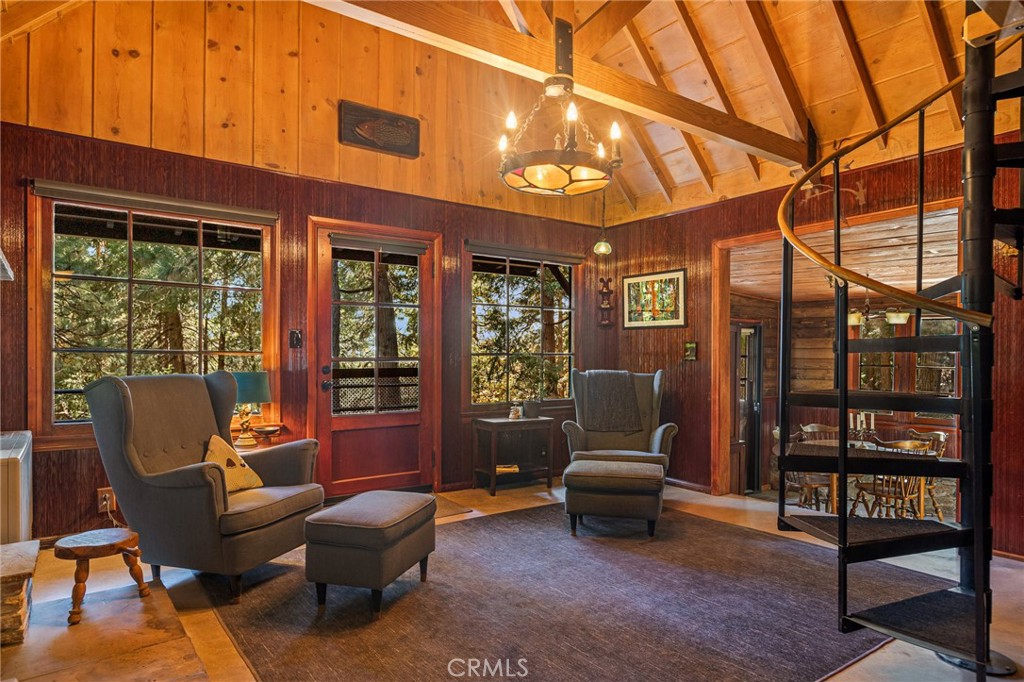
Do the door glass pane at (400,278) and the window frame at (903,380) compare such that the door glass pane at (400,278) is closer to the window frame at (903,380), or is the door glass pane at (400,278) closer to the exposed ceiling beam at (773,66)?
the exposed ceiling beam at (773,66)

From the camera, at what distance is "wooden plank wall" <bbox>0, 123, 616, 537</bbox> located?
3445mm

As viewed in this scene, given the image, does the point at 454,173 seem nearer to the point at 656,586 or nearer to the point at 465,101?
the point at 465,101

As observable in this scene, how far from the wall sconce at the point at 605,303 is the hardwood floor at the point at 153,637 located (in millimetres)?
3218

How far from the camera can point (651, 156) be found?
531cm

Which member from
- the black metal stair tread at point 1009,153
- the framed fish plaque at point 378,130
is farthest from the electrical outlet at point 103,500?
the black metal stair tread at point 1009,153

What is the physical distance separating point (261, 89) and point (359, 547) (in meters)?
3.28

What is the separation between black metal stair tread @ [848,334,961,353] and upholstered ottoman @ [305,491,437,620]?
2.00 metres

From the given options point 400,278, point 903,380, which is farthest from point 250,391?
point 903,380

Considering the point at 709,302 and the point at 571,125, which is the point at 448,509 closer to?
the point at 709,302

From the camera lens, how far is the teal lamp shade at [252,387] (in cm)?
365

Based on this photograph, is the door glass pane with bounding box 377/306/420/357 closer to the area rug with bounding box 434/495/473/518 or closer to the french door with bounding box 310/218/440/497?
the french door with bounding box 310/218/440/497

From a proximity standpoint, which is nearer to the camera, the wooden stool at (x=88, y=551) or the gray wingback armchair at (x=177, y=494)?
the wooden stool at (x=88, y=551)

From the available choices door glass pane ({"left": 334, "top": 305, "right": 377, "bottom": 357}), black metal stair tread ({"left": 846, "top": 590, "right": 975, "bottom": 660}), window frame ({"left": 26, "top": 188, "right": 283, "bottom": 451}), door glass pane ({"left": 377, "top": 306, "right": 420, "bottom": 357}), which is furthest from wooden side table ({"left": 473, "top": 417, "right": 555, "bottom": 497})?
black metal stair tread ({"left": 846, "top": 590, "right": 975, "bottom": 660})

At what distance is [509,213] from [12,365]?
3.70 metres
